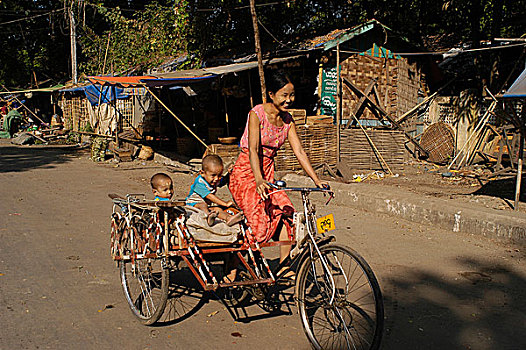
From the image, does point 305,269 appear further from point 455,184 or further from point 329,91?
point 329,91

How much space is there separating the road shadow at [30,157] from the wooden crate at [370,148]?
28.5 ft

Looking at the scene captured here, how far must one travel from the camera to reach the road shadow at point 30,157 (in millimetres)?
14177

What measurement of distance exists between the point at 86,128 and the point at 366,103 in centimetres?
1491

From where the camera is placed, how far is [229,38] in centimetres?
1991

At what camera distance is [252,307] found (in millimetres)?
4195

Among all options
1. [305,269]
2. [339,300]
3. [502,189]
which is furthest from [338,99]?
[339,300]

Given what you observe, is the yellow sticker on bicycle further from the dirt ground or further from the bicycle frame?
the dirt ground

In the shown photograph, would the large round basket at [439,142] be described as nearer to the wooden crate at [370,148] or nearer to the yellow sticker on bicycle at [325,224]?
the wooden crate at [370,148]

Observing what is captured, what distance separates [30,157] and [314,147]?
1056cm

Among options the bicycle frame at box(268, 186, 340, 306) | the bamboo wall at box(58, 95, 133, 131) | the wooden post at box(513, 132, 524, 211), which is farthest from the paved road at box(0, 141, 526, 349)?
the bamboo wall at box(58, 95, 133, 131)

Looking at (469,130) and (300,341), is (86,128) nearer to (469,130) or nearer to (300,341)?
(469,130)

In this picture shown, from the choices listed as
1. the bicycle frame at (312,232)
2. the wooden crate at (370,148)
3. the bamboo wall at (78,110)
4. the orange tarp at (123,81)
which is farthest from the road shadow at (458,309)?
the bamboo wall at (78,110)

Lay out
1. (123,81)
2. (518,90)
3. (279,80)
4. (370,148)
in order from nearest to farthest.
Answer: (279,80)
(518,90)
(370,148)
(123,81)

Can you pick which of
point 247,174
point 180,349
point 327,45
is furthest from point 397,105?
point 180,349
